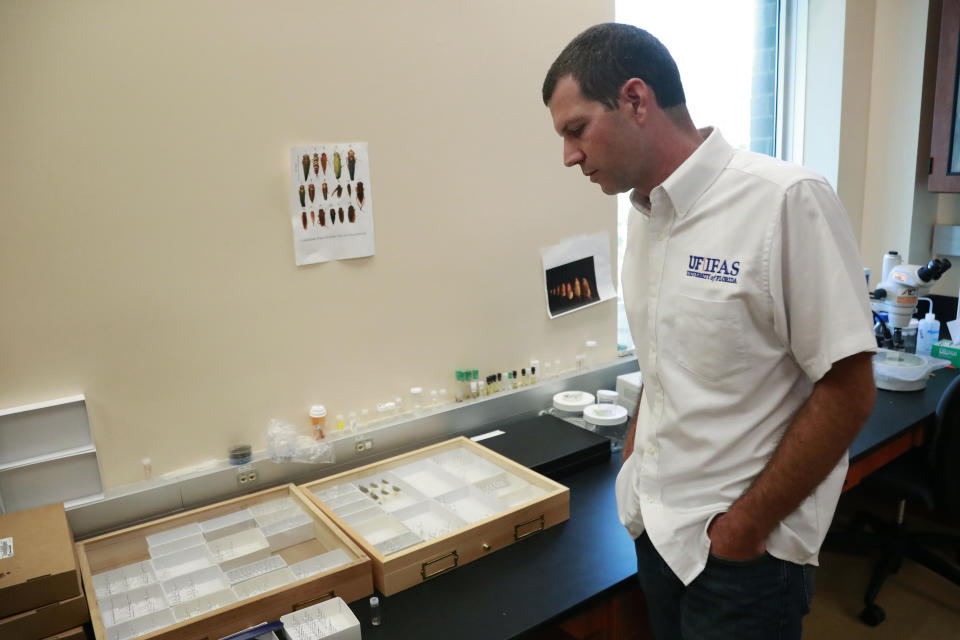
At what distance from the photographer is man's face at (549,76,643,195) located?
1.10m

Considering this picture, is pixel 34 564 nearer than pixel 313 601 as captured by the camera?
Yes

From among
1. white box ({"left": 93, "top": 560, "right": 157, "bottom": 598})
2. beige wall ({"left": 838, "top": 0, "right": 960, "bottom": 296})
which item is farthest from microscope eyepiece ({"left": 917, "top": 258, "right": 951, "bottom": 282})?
white box ({"left": 93, "top": 560, "right": 157, "bottom": 598})

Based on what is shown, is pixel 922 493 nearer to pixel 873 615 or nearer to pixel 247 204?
pixel 873 615

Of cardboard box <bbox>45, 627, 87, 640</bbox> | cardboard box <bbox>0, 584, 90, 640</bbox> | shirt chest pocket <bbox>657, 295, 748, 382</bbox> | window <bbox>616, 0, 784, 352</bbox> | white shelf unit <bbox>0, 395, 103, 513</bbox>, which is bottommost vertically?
cardboard box <bbox>45, 627, 87, 640</bbox>

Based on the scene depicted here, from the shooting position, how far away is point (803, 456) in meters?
1.02

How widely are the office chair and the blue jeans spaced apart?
1.33 metres

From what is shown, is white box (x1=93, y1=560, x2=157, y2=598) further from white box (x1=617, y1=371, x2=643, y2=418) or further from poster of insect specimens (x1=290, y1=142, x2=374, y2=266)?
white box (x1=617, y1=371, x2=643, y2=418)

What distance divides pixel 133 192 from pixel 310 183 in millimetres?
428

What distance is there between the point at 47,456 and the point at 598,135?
1435mm

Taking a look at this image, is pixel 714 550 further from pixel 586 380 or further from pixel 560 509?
pixel 586 380

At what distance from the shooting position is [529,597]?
4.50 ft

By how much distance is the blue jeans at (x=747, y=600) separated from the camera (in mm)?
1095

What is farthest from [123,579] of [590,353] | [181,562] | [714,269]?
[590,353]

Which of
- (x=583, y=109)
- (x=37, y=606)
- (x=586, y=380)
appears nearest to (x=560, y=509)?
(x=586, y=380)
